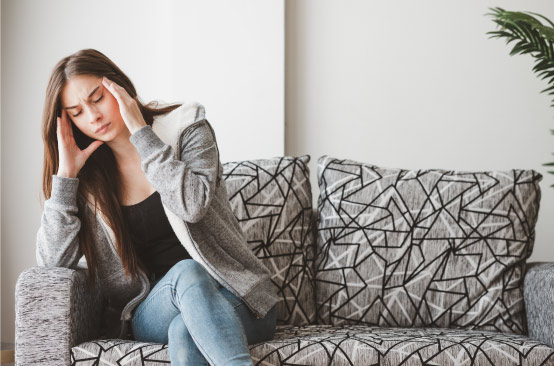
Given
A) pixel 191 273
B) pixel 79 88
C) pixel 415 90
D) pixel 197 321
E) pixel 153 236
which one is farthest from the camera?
pixel 415 90

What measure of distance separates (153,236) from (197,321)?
1.33 ft

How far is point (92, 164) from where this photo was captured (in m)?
1.80

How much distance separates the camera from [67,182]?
1.71 m

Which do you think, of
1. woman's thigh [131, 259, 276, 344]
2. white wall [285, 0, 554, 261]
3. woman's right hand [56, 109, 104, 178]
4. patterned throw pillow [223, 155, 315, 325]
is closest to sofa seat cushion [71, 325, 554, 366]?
woman's thigh [131, 259, 276, 344]

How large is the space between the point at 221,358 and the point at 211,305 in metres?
0.13

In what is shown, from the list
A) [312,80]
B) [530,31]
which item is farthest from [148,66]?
[530,31]

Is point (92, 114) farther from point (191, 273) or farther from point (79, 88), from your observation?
point (191, 273)

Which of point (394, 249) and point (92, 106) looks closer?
point (92, 106)

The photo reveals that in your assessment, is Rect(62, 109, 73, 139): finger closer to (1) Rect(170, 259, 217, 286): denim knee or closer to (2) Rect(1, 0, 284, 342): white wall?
(1) Rect(170, 259, 217, 286): denim knee

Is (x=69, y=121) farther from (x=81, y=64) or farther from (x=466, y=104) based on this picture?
(x=466, y=104)

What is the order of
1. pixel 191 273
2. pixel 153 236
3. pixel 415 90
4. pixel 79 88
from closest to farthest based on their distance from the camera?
pixel 191 273 < pixel 79 88 < pixel 153 236 < pixel 415 90

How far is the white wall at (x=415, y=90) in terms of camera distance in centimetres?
256

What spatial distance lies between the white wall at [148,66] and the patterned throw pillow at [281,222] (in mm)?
431

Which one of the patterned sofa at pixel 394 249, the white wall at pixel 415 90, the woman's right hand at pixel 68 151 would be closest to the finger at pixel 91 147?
the woman's right hand at pixel 68 151
